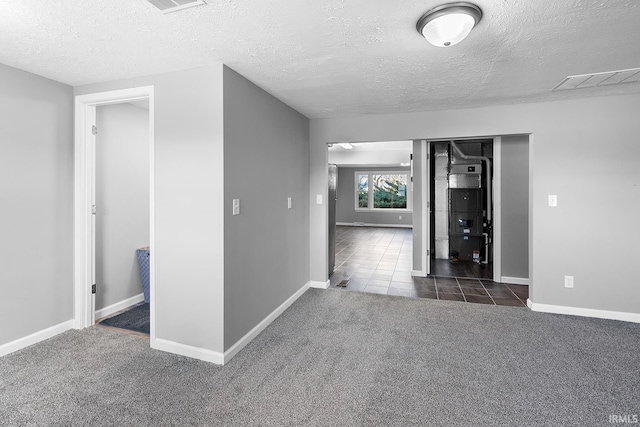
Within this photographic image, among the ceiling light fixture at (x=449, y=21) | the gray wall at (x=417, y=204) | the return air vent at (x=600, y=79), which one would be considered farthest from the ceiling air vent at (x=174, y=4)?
the gray wall at (x=417, y=204)

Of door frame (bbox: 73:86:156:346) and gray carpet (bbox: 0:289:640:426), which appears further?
door frame (bbox: 73:86:156:346)

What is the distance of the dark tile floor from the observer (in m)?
4.03

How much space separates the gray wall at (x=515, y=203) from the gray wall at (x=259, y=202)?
2871 mm

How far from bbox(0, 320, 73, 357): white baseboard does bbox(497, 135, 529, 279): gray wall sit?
5.25 metres

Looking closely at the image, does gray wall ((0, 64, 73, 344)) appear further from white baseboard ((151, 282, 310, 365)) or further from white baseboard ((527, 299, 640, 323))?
white baseboard ((527, 299, 640, 323))

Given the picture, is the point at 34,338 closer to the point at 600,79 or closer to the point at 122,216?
the point at 122,216

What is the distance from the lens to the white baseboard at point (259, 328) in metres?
2.53

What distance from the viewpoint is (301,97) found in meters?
3.26

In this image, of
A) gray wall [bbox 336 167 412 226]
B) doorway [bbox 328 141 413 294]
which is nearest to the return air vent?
doorway [bbox 328 141 413 294]

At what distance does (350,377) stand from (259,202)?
1.65 m

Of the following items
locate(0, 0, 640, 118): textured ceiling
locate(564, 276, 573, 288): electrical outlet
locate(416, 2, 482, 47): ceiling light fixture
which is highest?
locate(0, 0, 640, 118): textured ceiling

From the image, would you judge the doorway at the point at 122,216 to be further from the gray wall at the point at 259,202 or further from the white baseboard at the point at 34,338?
the gray wall at the point at 259,202

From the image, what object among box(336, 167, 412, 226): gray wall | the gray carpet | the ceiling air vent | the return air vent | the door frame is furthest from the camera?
box(336, 167, 412, 226): gray wall

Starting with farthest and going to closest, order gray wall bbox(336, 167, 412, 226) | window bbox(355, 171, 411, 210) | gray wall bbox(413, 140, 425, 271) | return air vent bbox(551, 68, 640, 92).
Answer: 1. gray wall bbox(336, 167, 412, 226)
2. window bbox(355, 171, 411, 210)
3. gray wall bbox(413, 140, 425, 271)
4. return air vent bbox(551, 68, 640, 92)
